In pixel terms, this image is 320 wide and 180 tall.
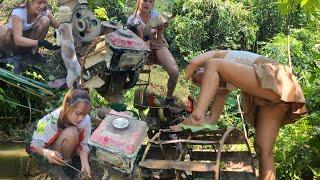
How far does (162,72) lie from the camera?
32.8ft

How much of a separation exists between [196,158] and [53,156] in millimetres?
1343

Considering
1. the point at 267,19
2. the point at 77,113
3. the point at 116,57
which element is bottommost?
the point at 267,19

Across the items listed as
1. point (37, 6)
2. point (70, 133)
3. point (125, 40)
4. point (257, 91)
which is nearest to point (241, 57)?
point (257, 91)

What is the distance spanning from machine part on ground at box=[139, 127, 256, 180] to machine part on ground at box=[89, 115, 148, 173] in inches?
4.3

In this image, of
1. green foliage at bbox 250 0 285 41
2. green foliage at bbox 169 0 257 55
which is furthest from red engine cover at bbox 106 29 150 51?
green foliage at bbox 250 0 285 41

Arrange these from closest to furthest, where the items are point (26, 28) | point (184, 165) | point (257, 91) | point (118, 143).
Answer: point (184, 165) < point (118, 143) < point (257, 91) < point (26, 28)

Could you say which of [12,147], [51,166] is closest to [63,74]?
[12,147]

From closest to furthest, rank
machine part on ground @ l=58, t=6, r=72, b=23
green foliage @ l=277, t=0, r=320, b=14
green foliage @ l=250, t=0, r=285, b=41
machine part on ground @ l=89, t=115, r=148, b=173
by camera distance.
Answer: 1. machine part on ground @ l=89, t=115, r=148, b=173
2. green foliage @ l=277, t=0, r=320, b=14
3. machine part on ground @ l=58, t=6, r=72, b=23
4. green foliage @ l=250, t=0, r=285, b=41

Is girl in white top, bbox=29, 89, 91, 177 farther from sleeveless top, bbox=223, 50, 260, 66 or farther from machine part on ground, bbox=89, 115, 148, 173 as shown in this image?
sleeveless top, bbox=223, 50, 260, 66

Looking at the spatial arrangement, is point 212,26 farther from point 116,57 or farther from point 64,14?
point 116,57

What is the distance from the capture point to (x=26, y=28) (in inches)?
229

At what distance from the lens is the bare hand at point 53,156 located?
12.3ft

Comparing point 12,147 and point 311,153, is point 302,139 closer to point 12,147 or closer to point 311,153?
point 311,153

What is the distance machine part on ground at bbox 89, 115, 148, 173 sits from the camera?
3.67m
